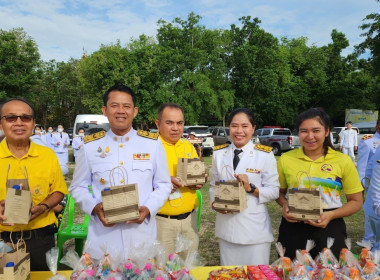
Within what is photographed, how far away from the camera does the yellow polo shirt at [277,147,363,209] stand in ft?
8.07

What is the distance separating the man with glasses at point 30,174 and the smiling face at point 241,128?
1.50 metres

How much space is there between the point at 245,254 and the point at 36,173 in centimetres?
179

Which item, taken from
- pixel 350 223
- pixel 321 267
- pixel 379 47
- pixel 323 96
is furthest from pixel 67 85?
pixel 321 267

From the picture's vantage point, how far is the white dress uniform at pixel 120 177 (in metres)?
2.28

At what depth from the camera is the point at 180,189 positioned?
10.1 ft

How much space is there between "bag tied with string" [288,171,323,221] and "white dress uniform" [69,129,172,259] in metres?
0.92

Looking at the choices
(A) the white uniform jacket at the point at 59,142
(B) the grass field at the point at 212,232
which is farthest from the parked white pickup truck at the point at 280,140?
(B) the grass field at the point at 212,232

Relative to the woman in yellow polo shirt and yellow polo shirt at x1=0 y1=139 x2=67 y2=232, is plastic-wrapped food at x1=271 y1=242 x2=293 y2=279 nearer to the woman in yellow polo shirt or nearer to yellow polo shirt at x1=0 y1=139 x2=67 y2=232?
the woman in yellow polo shirt

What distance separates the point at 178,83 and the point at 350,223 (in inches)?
815

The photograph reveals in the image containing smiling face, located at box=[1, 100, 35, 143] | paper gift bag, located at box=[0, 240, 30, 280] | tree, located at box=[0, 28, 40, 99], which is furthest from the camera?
tree, located at box=[0, 28, 40, 99]

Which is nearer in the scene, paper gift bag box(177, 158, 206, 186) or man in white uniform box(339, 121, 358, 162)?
paper gift bag box(177, 158, 206, 186)

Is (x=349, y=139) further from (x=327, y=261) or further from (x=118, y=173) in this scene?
(x=118, y=173)

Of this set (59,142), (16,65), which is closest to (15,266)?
(59,142)

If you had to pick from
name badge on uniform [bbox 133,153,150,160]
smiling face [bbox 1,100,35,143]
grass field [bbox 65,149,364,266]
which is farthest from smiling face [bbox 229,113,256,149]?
grass field [bbox 65,149,364,266]
